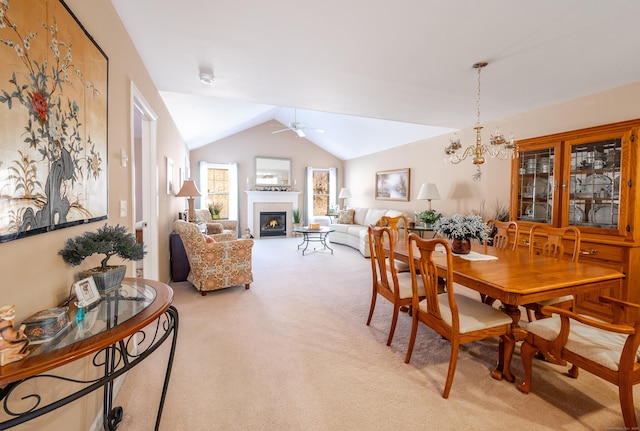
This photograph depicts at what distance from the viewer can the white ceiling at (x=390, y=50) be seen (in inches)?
75.4

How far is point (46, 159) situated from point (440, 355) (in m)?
2.72

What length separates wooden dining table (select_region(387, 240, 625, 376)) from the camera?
1.74 m

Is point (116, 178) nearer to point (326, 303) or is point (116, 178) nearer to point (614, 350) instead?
point (326, 303)

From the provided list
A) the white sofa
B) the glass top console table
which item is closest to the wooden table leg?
the glass top console table

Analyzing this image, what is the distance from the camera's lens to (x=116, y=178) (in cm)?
198

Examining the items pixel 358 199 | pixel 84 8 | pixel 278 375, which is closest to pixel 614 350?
pixel 278 375

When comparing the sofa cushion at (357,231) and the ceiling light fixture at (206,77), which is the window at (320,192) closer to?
the sofa cushion at (357,231)

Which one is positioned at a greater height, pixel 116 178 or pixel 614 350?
pixel 116 178

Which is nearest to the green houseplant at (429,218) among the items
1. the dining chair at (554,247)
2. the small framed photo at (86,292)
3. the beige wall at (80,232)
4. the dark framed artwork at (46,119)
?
the dining chair at (554,247)

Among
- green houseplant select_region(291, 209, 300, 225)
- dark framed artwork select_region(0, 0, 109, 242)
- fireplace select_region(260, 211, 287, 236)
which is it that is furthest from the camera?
green houseplant select_region(291, 209, 300, 225)

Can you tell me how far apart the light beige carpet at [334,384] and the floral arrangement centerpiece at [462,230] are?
860mm

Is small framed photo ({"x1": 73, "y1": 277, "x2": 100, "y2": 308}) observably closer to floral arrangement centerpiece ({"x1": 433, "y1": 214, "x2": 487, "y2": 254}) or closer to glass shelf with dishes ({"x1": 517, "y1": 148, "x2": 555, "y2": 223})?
floral arrangement centerpiece ({"x1": 433, "y1": 214, "x2": 487, "y2": 254})

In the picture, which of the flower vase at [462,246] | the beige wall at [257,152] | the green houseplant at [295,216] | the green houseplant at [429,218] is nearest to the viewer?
the flower vase at [462,246]

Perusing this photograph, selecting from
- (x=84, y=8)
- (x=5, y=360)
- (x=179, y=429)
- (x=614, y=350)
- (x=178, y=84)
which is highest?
(x=178, y=84)
